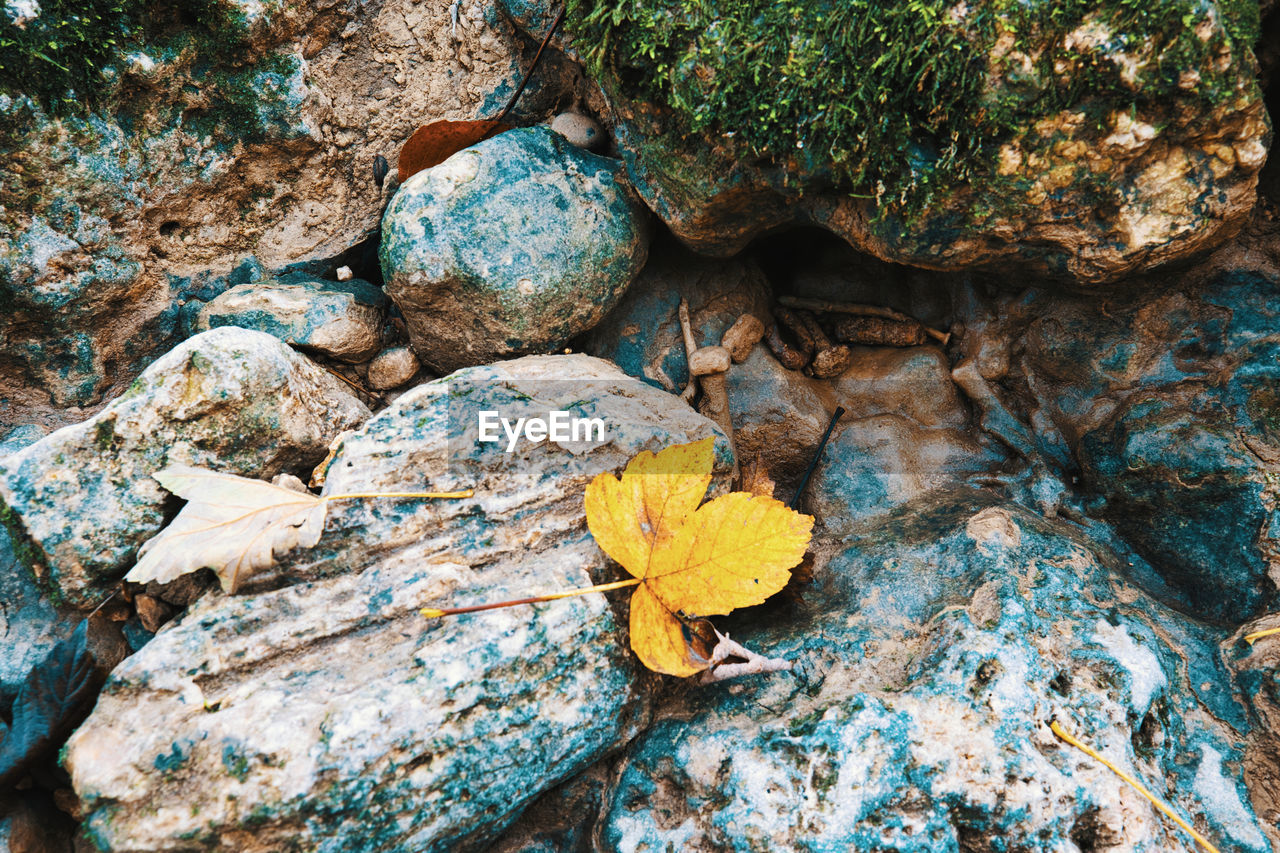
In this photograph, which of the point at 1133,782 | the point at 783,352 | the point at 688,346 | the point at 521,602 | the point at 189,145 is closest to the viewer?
the point at 1133,782

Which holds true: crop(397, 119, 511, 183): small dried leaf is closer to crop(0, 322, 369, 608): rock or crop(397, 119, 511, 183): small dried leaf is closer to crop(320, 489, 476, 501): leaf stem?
crop(0, 322, 369, 608): rock

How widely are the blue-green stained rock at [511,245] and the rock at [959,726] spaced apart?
145cm

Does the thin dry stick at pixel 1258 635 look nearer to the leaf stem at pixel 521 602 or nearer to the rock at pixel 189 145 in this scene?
the leaf stem at pixel 521 602

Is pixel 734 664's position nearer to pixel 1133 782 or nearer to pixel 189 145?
pixel 1133 782

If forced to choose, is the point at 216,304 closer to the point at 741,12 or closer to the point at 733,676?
the point at 741,12

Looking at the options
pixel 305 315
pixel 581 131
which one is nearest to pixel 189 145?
pixel 305 315

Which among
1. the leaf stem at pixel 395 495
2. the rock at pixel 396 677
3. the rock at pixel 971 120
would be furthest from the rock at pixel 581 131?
the leaf stem at pixel 395 495

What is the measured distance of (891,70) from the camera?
2008 mm

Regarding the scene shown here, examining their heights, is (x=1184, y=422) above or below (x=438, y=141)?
below

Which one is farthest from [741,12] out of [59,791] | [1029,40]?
[59,791]

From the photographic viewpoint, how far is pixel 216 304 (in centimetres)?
283

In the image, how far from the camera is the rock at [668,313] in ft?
10.2

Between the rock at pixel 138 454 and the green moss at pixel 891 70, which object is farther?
the rock at pixel 138 454

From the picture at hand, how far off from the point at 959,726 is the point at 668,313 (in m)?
1.99
